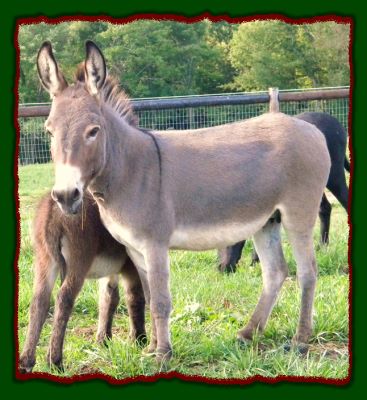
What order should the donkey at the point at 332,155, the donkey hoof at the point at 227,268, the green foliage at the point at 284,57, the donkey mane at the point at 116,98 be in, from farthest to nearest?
the green foliage at the point at 284,57 < the donkey at the point at 332,155 < the donkey hoof at the point at 227,268 < the donkey mane at the point at 116,98

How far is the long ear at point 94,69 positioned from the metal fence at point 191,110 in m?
3.13

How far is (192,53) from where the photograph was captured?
27.8 feet

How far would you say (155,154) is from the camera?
155 inches

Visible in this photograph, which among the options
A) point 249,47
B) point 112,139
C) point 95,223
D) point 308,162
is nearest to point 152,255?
A: point 95,223

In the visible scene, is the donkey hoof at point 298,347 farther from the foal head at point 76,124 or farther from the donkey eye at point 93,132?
the donkey eye at point 93,132

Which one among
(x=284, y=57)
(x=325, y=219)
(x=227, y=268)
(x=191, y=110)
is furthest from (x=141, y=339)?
(x=284, y=57)

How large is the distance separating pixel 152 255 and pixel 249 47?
9.39 metres

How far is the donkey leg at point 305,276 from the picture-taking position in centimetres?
432

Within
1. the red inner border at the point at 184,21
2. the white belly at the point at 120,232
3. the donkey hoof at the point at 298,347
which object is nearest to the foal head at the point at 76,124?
the red inner border at the point at 184,21

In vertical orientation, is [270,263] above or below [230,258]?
above

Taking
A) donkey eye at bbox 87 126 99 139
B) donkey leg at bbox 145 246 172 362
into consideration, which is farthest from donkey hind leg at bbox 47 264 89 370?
donkey eye at bbox 87 126 99 139

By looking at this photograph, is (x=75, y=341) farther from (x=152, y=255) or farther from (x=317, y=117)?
(x=317, y=117)

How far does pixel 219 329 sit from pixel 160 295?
900mm

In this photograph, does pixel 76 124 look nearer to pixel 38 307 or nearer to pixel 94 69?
pixel 94 69
